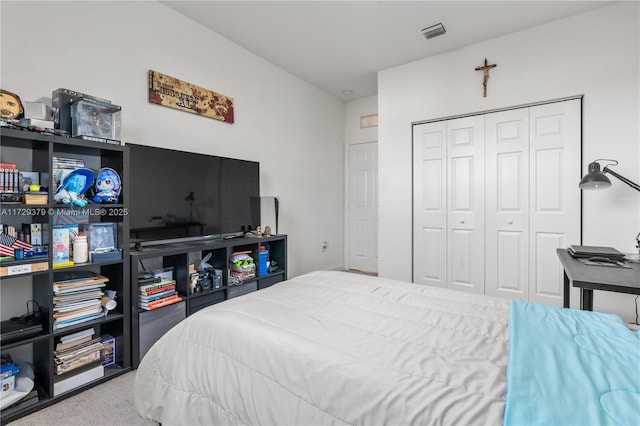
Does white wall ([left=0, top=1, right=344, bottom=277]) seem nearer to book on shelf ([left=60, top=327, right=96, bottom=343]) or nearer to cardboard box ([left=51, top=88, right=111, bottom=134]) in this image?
cardboard box ([left=51, top=88, right=111, bottom=134])

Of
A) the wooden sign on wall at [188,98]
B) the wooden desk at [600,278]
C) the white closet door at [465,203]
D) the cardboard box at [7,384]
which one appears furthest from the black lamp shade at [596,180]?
the cardboard box at [7,384]

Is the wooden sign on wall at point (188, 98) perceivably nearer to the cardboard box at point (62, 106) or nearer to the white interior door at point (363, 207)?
the cardboard box at point (62, 106)

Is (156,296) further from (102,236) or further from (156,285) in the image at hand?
(102,236)

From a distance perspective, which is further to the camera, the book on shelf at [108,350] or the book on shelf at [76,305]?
the book on shelf at [108,350]

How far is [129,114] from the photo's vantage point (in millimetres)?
2436

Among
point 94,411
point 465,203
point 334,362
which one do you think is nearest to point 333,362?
point 334,362

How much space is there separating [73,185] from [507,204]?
3670mm

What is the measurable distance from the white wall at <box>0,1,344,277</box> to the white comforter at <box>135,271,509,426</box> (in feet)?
6.34

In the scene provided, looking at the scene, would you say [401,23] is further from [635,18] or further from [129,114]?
[129,114]

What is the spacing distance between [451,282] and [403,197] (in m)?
1.12

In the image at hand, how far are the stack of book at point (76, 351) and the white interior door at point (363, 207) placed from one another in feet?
12.1

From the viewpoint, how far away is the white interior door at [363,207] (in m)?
4.87

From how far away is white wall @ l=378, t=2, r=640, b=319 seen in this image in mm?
2617

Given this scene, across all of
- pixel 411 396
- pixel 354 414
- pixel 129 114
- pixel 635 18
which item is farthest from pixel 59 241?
pixel 635 18
